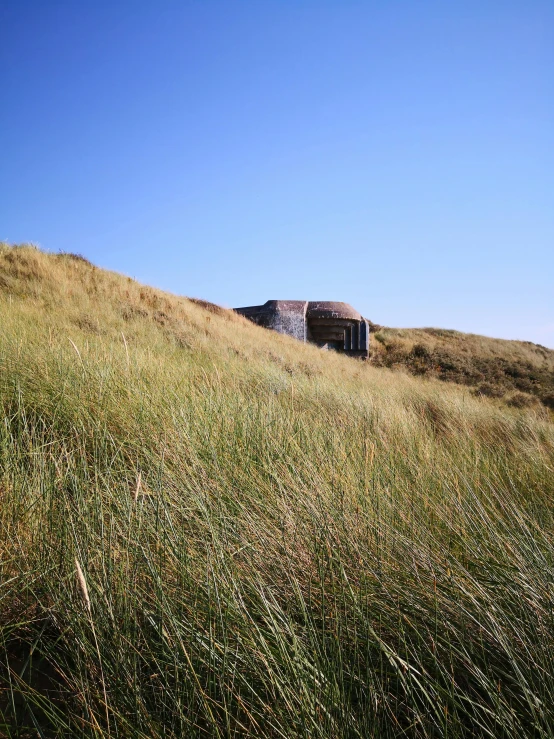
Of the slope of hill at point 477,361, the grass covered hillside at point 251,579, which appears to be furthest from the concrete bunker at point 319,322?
the grass covered hillside at point 251,579

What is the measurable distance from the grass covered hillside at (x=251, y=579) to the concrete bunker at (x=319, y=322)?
37.5 ft

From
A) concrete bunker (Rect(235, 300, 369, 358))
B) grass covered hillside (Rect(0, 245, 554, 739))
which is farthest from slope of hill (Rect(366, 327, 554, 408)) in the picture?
grass covered hillside (Rect(0, 245, 554, 739))

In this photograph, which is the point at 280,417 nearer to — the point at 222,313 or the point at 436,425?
the point at 436,425

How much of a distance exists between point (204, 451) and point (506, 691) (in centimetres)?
175

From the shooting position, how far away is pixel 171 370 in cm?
458

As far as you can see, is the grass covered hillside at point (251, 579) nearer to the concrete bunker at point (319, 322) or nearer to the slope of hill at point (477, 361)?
the slope of hill at point (477, 361)

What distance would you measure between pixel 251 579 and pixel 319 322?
13953 mm

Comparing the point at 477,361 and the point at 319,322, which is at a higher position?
the point at 319,322

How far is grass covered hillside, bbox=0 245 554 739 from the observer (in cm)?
123

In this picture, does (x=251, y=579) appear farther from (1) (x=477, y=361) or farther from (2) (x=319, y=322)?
(1) (x=477, y=361)

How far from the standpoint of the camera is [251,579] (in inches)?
60.3

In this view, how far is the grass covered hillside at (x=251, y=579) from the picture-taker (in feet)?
4.03

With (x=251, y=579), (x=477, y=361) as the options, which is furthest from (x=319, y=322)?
(x=251, y=579)

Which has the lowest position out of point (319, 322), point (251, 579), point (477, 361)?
point (251, 579)
